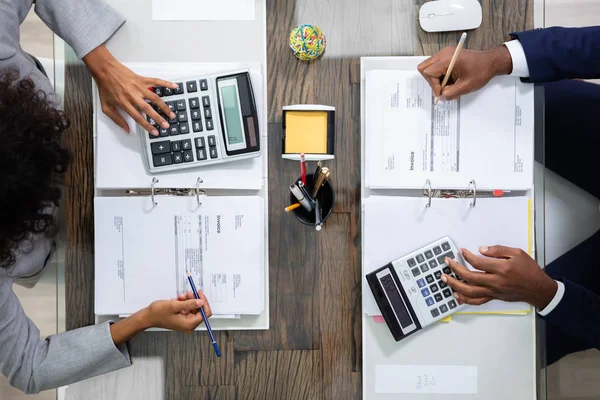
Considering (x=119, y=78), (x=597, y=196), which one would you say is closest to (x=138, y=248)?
(x=119, y=78)

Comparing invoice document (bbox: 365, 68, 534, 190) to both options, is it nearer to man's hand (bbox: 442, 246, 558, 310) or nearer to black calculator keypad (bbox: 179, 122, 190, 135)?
man's hand (bbox: 442, 246, 558, 310)

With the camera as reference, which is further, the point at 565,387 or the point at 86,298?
the point at 565,387

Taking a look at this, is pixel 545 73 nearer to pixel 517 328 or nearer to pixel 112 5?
pixel 517 328

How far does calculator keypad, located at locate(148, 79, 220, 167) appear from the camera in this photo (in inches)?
33.1

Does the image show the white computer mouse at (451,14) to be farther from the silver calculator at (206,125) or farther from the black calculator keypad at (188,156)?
the black calculator keypad at (188,156)

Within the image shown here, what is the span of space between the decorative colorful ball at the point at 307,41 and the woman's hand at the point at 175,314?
47 centimetres

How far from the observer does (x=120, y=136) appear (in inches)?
34.2

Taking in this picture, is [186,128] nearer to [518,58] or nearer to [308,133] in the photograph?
[308,133]

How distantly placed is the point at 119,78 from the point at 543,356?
89cm

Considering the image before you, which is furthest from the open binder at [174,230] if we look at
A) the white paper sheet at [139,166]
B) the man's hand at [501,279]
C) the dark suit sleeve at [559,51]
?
the dark suit sleeve at [559,51]

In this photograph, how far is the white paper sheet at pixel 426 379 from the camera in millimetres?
882

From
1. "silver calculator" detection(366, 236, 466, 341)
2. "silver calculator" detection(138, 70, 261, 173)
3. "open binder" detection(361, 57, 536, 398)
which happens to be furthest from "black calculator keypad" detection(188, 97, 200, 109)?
"silver calculator" detection(366, 236, 466, 341)

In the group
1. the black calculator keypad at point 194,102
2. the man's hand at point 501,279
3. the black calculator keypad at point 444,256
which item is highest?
the black calculator keypad at point 194,102

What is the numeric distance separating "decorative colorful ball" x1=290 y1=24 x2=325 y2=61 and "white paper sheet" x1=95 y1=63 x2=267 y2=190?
0.09m
